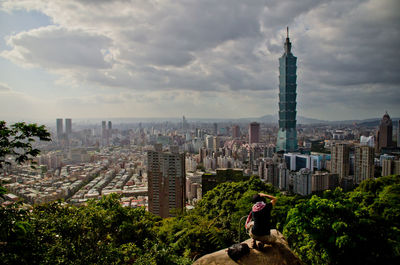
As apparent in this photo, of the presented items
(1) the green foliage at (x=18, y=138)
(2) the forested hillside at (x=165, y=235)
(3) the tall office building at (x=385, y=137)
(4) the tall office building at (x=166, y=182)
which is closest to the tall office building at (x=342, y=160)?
(3) the tall office building at (x=385, y=137)

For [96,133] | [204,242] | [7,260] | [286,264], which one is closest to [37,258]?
[7,260]

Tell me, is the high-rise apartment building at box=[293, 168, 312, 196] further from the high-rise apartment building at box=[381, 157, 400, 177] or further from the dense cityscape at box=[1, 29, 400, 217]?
the high-rise apartment building at box=[381, 157, 400, 177]

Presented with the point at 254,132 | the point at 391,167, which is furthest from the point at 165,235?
the point at 254,132

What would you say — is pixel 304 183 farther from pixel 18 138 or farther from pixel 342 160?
pixel 18 138

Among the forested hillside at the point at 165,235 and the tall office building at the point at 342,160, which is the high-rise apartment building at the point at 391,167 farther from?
the forested hillside at the point at 165,235

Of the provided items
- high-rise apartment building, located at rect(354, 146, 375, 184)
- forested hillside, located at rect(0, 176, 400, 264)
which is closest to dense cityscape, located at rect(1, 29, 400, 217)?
high-rise apartment building, located at rect(354, 146, 375, 184)

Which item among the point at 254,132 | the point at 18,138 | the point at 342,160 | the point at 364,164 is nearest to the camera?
the point at 18,138
